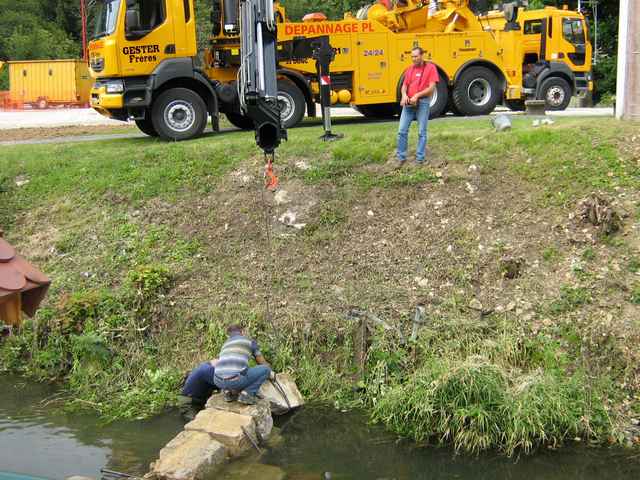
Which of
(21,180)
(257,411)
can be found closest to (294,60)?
(21,180)

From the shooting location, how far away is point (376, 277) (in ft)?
35.0

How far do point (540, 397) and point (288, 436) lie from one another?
8.59 ft

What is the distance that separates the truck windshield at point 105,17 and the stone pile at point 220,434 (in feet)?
29.4

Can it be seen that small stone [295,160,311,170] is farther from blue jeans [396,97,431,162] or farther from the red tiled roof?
the red tiled roof

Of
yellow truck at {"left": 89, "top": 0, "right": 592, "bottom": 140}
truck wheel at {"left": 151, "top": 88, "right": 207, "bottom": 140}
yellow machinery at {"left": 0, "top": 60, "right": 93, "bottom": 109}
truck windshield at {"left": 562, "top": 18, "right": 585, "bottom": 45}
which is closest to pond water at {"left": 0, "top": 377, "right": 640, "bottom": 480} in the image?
truck wheel at {"left": 151, "top": 88, "right": 207, "bottom": 140}

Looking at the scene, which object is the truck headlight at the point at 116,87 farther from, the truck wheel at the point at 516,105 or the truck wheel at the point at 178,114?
the truck wheel at the point at 516,105

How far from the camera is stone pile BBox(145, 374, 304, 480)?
766cm

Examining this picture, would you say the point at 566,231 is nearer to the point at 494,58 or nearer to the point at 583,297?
the point at 583,297

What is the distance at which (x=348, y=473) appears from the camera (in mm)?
8047

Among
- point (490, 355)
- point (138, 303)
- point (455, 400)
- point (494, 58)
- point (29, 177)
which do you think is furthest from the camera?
point (494, 58)

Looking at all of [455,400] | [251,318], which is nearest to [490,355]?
[455,400]

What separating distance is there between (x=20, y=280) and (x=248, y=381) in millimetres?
4718

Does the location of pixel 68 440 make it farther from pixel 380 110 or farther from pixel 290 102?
pixel 380 110

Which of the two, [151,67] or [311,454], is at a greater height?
[151,67]
